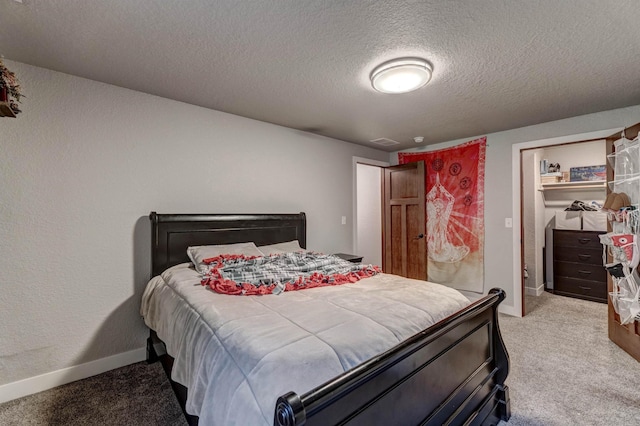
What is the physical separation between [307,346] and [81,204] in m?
2.24

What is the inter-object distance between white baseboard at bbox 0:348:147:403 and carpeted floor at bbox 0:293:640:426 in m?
0.05

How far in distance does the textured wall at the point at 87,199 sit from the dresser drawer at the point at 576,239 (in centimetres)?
466

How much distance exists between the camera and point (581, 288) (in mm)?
4164

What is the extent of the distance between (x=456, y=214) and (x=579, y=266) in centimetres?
193

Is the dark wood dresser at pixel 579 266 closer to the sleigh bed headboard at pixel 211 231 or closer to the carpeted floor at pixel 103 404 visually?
the sleigh bed headboard at pixel 211 231

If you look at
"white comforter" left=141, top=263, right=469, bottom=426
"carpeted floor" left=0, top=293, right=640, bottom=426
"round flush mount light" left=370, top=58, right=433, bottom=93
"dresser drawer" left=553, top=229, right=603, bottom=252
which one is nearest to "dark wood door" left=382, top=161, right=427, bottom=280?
"carpeted floor" left=0, top=293, right=640, bottom=426

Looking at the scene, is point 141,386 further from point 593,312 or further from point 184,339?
point 593,312

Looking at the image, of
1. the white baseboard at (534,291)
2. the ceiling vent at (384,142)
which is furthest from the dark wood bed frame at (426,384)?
the white baseboard at (534,291)

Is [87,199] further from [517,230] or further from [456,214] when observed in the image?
[517,230]

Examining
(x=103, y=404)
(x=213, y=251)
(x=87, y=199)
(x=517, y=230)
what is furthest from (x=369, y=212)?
(x=103, y=404)

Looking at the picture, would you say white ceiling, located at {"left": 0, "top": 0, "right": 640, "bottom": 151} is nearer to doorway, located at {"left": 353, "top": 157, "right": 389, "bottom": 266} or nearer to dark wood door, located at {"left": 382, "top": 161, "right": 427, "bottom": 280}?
dark wood door, located at {"left": 382, "top": 161, "right": 427, "bottom": 280}

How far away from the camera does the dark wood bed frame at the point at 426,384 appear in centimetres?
86

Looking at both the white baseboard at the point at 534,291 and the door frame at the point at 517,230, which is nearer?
the door frame at the point at 517,230

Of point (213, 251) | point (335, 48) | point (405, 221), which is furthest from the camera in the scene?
point (405, 221)
